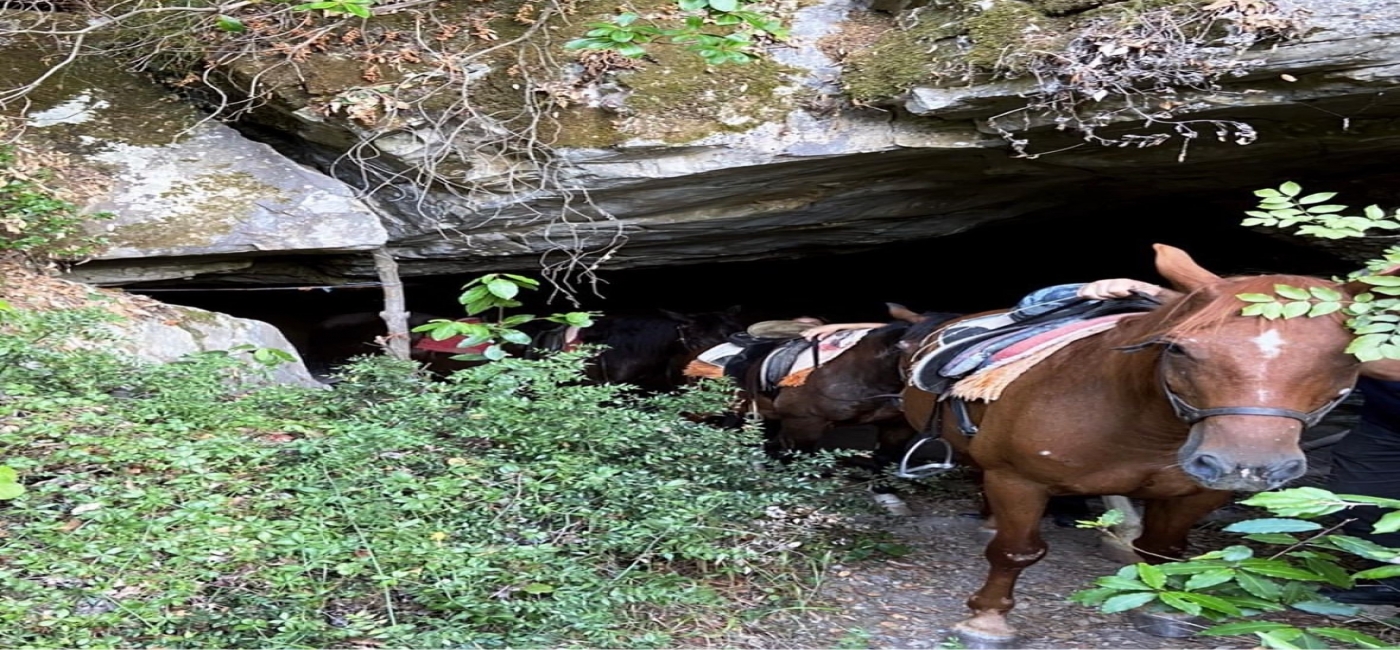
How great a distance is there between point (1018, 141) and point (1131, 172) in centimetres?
156

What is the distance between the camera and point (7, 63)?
253 inches

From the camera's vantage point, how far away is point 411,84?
595 cm

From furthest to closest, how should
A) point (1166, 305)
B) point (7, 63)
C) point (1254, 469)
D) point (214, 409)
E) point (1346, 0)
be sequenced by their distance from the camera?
point (7, 63)
point (214, 409)
point (1346, 0)
point (1166, 305)
point (1254, 469)

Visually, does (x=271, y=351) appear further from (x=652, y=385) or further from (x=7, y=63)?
(x=652, y=385)

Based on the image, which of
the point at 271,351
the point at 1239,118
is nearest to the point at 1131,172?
the point at 1239,118

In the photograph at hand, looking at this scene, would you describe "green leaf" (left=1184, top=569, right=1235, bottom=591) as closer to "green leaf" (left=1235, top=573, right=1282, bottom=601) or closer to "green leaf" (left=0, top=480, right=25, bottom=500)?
"green leaf" (left=1235, top=573, right=1282, bottom=601)

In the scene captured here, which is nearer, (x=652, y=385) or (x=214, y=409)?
(x=214, y=409)

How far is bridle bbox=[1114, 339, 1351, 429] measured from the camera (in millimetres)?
2850

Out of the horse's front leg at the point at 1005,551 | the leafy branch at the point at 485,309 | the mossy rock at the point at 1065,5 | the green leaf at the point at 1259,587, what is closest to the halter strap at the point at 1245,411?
the green leaf at the point at 1259,587

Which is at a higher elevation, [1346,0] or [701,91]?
[1346,0]

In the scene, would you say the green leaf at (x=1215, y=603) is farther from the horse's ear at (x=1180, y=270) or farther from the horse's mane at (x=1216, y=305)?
the horse's ear at (x=1180, y=270)

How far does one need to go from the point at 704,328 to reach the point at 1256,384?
6.38 m

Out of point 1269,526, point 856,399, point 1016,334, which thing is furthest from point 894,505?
point 1269,526

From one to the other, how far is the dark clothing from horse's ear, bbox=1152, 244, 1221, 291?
1.53 metres
